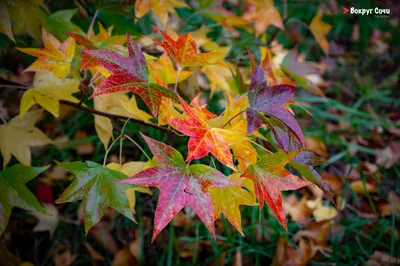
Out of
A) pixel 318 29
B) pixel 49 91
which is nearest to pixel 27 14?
pixel 49 91

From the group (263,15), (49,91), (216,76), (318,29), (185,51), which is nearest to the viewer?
(185,51)

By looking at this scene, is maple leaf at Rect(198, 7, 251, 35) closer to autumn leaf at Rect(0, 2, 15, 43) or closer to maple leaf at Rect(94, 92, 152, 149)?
maple leaf at Rect(94, 92, 152, 149)

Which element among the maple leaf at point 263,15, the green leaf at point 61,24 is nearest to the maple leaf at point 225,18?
the maple leaf at point 263,15

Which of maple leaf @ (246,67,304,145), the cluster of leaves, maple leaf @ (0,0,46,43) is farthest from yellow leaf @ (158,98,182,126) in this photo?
maple leaf @ (0,0,46,43)

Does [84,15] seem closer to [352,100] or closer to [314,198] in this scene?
[314,198]

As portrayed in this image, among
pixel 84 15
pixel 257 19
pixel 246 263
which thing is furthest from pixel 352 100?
pixel 84 15

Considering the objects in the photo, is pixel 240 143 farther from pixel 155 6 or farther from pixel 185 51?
pixel 155 6

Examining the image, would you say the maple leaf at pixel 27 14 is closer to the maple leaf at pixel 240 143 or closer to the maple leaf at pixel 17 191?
the maple leaf at pixel 17 191
